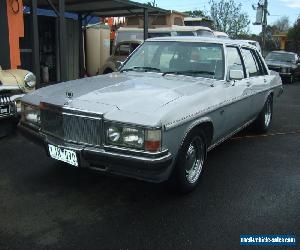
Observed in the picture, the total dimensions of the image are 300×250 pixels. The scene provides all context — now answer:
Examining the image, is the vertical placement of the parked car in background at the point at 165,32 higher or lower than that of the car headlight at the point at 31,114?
higher

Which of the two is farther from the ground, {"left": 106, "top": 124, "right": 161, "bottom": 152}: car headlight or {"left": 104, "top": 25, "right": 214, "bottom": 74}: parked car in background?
{"left": 104, "top": 25, "right": 214, "bottom": 74}: parked car in background

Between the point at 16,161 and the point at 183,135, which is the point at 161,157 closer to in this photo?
the point at 183,135

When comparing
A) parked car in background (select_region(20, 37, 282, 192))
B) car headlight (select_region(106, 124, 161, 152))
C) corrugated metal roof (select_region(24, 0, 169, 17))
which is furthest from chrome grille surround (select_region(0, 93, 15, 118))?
corrugated metal roof (select_region(24, 0, 169, 17))

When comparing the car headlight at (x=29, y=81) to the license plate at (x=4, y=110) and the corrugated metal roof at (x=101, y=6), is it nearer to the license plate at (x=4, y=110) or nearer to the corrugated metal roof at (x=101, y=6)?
the license plate at (x=4, y=110)

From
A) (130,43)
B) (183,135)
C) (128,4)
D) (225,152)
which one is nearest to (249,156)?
(225,152)

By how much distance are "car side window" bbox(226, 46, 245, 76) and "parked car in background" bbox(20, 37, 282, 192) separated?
0.8 inches

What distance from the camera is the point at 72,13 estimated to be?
1485 cm

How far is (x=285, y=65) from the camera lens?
714 inches

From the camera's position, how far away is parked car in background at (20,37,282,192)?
3.60 m

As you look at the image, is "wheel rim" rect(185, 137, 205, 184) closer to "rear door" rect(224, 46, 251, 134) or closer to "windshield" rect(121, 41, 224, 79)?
"rear door" rect(224, 46, 251, 134)

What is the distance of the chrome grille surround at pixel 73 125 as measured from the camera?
3.72m

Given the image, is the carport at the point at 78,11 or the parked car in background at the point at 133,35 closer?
the carport at the point at 78,11

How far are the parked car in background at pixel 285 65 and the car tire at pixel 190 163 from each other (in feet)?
48.5

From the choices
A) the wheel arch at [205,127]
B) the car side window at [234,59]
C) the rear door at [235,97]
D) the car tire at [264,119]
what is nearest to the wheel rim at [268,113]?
the car tire at [264,119]
